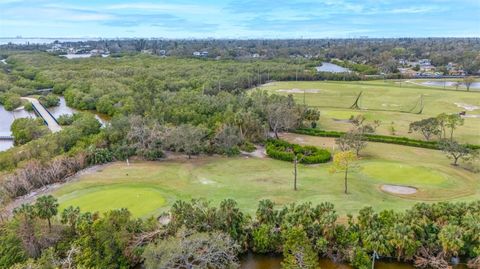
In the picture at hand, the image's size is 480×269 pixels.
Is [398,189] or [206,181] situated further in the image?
[206,181]

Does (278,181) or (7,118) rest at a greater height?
(7,118)

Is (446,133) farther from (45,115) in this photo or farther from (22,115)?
(22,115)

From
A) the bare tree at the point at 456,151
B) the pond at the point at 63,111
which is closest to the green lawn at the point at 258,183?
the bare tree at the point at 456,151

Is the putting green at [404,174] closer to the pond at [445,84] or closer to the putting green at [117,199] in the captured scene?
the putting green at [117,199]

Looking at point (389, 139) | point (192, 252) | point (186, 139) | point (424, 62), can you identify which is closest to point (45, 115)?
point (186, 139)

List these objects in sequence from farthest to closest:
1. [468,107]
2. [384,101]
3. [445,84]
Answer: [445,84]
[384,101]
[468,107]

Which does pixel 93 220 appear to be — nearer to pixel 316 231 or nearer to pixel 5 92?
pixel 316 231

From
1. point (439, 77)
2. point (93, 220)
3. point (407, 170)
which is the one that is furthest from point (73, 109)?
point (439, 77)

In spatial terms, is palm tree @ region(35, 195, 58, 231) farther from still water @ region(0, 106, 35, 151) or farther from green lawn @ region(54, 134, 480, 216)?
still water @ region(0, 106, 35, 151)
